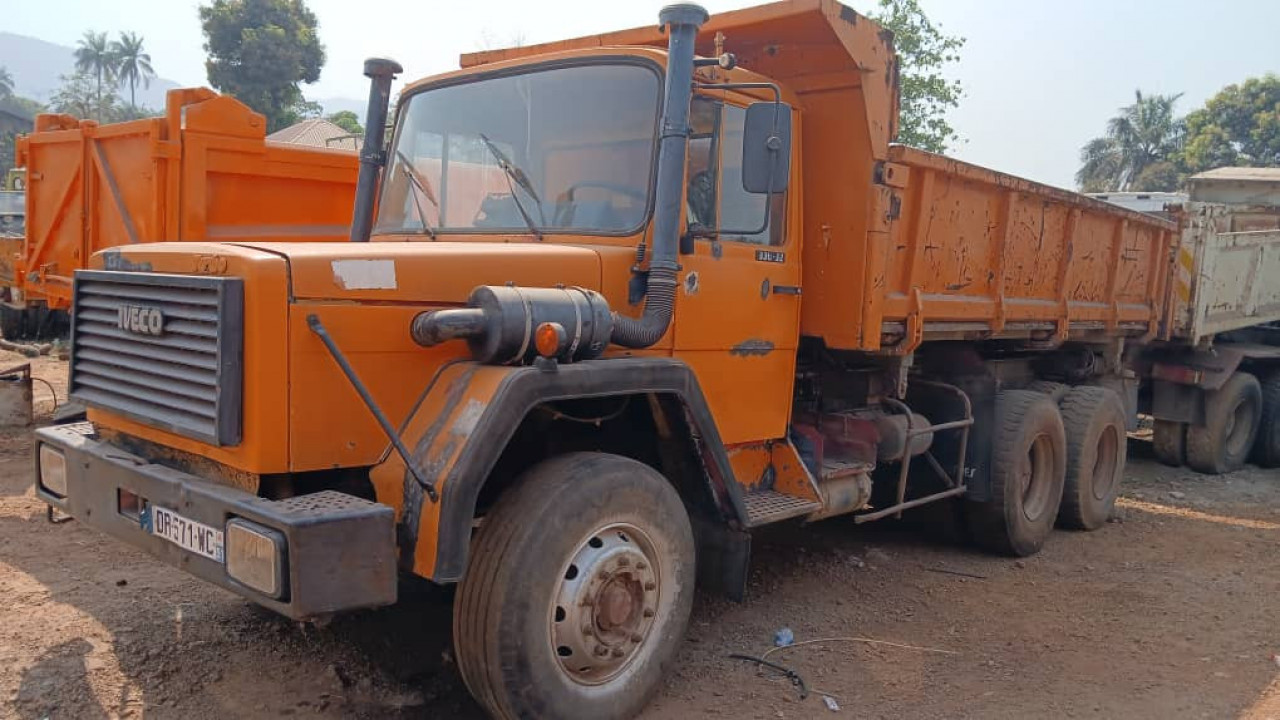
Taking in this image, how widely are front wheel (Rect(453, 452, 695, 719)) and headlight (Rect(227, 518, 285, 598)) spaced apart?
0.67m

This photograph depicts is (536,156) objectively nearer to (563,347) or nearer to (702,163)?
(702,163)

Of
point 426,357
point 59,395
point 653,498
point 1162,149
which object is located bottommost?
point 59,395

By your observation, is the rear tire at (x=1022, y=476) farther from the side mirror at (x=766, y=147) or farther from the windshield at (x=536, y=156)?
the windshield at (x=536, y=156)

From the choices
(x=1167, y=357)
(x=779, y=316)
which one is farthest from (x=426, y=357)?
(x=1167, y=357)

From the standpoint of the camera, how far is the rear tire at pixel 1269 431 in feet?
33.2

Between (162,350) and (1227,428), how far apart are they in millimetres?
9504

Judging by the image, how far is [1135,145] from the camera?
167 ft

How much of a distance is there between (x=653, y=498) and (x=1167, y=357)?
24.6ft

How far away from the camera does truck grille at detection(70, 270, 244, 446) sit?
3.07 metres

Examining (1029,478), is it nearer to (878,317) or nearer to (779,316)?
(878,317)

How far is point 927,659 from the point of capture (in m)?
4.58

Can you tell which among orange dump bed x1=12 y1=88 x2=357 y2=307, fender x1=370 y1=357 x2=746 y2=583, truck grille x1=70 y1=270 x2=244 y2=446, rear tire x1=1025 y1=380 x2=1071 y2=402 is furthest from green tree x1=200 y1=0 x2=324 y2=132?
fender x1=370 y1=357 x2=746 y2=583

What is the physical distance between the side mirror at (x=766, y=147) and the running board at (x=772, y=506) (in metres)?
1.33

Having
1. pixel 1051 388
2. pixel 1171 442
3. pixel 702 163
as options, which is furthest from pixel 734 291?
pixel 1171 442
